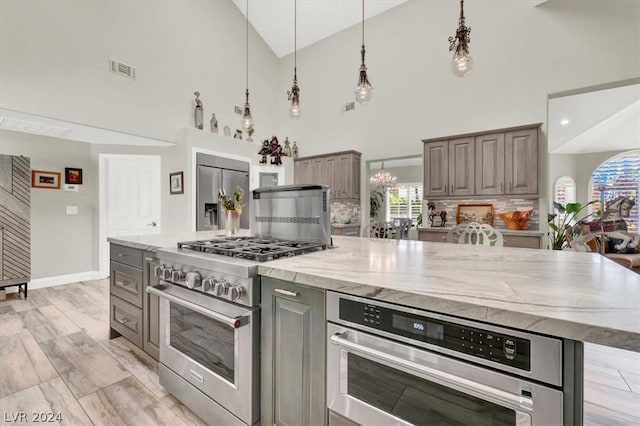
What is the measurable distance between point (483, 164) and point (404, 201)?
552 cm

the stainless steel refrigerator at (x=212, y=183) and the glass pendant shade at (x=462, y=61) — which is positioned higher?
the glass pendant shade at (x=462, y=61)

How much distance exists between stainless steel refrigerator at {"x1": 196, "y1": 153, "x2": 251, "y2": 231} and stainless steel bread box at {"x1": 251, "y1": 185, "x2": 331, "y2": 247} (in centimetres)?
286

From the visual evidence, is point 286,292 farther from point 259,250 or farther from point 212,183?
point 212,183

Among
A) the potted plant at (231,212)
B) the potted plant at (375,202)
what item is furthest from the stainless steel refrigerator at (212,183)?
the potted plant at (375,202)

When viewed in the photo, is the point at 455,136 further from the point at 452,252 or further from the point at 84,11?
the point at 84,11

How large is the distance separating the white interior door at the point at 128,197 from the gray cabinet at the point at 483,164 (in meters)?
4.81

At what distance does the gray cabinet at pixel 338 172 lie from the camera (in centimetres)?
565

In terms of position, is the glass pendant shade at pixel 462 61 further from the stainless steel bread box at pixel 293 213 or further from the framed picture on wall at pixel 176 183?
the framed picture on wall at pixel 176 183

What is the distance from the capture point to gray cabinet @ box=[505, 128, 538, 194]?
154 inches

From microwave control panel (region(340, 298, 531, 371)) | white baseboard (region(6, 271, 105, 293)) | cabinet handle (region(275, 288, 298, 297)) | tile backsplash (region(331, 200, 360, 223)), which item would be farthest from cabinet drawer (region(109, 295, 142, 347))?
tile backsplash (region(331, 200, 360, 223))

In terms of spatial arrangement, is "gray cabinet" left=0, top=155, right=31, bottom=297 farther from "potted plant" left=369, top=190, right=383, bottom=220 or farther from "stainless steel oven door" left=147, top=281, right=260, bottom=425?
"potted plant" left=369, top=190, right=383, bottom=220

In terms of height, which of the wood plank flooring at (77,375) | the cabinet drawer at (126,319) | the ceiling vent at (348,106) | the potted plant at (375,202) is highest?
the ceiling vent at (348,106)

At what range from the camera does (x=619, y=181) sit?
7.42m

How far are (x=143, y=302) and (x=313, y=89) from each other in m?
5.78
